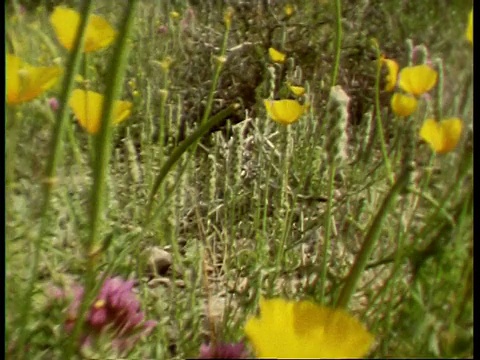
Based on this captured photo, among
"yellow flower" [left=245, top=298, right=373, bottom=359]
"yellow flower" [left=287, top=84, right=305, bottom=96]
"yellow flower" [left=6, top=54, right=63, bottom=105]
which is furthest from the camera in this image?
"yellow flower" [left=287, top=84, right=305, bottom=96]

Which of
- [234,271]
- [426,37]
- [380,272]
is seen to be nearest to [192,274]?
[234,271]

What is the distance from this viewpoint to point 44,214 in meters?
0.36

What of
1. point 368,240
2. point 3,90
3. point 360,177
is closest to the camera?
point 368,240

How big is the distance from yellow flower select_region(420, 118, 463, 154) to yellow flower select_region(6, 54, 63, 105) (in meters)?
0.24

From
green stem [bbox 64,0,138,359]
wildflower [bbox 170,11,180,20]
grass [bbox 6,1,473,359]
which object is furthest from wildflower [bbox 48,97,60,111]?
green stem [bbox 64,0,138,359]

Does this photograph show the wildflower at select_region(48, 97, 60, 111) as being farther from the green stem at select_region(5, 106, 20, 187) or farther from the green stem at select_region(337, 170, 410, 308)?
the green stem at select_region(337, 170, 410, 308)

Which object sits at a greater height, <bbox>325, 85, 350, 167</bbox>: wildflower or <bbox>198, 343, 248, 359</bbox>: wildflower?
<bbox>325, 85, 350, 167</bbox>: wildflower

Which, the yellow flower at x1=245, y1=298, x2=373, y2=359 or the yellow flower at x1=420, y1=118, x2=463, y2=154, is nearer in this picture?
the yellow flower at x1=245, y1=298, x2=373, y2=359

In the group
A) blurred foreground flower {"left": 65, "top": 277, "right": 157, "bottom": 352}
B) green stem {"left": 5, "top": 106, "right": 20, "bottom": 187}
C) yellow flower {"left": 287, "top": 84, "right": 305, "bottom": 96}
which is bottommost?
blurred foreground flower {"left": 65, "top": 277, "right": 157, "bottom": 352}

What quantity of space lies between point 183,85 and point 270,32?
10 cm

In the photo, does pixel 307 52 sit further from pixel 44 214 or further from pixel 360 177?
pixel 44 214

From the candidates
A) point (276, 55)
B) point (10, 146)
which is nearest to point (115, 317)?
point (10, 146)

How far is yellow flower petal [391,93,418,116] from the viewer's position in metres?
0.47

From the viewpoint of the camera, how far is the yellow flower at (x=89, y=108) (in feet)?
1.36
